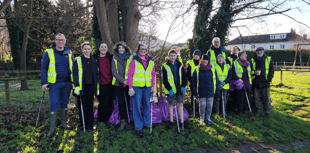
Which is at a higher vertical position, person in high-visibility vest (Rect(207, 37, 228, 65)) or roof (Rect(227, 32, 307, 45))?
roof (Rect(227, 32, 307, 45))

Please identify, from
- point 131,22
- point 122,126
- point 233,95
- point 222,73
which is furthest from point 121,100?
point 233,95

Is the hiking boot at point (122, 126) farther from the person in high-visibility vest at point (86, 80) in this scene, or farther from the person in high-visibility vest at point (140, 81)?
the person in high-visibility vest at point (86, 80)

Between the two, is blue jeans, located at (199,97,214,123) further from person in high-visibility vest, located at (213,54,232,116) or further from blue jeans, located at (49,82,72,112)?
blue jeans, located at (49,82,72,112)

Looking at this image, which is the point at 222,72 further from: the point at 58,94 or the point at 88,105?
the point at 58,94

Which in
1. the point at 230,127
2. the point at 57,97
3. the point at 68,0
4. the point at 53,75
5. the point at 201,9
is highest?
the point at 68,0

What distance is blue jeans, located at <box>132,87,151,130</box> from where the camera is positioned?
14.2 feet

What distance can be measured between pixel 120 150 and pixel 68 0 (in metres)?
9.17

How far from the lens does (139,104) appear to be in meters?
4.38

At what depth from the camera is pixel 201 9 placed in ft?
25.1

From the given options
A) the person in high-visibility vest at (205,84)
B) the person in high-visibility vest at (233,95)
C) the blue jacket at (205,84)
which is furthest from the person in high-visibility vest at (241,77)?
the blue jacket at (205,84)

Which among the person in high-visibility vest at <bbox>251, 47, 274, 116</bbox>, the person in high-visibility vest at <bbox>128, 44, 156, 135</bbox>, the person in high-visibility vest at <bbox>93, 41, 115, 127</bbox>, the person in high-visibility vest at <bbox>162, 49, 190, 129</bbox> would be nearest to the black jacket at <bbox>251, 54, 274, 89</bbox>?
the person in high-visibility vest at <bbox>251, 47, 274, 116</bbox>

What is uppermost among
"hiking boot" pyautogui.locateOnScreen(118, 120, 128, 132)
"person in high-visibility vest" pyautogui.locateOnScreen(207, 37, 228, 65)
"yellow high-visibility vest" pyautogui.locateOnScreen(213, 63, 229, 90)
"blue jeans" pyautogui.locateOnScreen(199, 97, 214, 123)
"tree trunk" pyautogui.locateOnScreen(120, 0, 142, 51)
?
"tree trunk" pyautogui.locateOnScreen(120, 0, 142, 51)

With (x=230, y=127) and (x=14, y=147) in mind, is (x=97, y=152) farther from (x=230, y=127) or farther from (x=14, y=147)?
(x=230, y=127)

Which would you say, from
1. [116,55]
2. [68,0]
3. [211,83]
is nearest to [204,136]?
[211,83]
